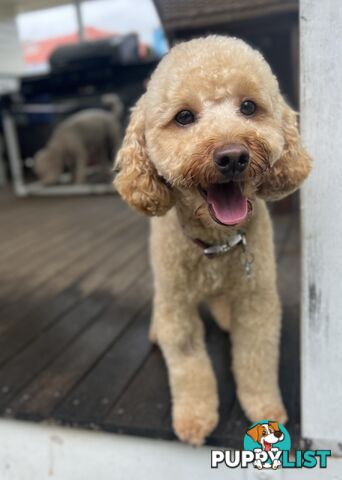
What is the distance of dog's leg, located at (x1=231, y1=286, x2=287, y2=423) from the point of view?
4.30 ft

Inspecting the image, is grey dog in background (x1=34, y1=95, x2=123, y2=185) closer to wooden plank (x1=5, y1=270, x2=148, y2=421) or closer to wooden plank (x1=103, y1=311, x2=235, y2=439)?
wooden plank (x1=5, y1=270, x2=148, y2=421)

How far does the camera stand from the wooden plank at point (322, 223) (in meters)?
0.99

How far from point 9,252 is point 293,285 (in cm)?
183

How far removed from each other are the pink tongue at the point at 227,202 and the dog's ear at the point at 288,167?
0.10 meters

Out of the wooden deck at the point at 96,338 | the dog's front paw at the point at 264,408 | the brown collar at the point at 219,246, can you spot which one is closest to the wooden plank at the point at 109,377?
the wooden deck at the point at 96,338

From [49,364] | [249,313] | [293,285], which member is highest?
[249,313]

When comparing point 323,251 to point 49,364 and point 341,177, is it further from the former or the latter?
point 49,364

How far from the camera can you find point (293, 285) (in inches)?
82.5

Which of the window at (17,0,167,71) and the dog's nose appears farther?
the window at (17,0,167,71)

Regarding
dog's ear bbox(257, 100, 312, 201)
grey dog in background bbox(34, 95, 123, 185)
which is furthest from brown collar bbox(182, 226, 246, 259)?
grey dog in background bbox(34, 95, 123, 185)

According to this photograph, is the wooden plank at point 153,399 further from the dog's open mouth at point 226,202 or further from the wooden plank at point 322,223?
the dog's open mouth at point 226,202

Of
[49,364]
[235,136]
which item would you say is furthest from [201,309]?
[235,136]

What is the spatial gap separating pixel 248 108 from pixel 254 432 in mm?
825

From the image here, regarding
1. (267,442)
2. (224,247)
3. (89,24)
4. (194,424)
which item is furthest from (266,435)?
(89,24)
